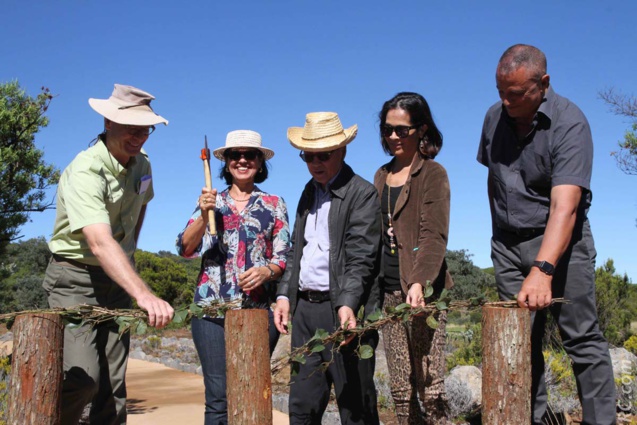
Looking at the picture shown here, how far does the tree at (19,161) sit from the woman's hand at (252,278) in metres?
7.06

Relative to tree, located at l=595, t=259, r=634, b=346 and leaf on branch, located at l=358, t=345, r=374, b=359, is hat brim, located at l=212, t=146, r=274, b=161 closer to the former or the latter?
leaf on branch, located at l=358, t=345, r=374, b=359

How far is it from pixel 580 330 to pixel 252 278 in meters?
1.69

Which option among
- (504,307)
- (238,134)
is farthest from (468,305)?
(238,134)

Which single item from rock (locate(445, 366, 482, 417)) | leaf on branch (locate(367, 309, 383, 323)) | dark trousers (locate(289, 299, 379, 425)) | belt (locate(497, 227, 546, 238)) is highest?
belt (locate(497, 227, 546, 238))

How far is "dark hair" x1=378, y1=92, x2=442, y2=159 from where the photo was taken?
3.85m

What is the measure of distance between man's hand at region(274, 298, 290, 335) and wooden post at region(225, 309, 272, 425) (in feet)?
2.31

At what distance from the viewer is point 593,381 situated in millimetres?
3316

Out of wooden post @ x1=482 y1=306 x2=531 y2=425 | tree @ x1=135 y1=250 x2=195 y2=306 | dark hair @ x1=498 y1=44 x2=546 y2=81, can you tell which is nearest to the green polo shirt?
Answer: wooden post @ x1=482 y1=306 x2=531 y2=425

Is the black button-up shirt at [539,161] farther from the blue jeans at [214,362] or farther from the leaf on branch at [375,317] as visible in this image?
the blue jeans at [214,362]

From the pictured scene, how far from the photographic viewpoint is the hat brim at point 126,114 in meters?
3.62

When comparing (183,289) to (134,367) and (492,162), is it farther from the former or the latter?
(492,162)

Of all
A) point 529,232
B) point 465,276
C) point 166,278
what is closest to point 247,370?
point 529,232

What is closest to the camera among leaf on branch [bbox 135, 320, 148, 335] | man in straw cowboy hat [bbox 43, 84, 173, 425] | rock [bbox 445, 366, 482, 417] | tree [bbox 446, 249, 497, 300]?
leaf on branch [bbox 135, 320, 148, 335]

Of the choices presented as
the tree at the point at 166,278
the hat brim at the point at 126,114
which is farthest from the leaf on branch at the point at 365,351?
the tree at the point at 166,278
